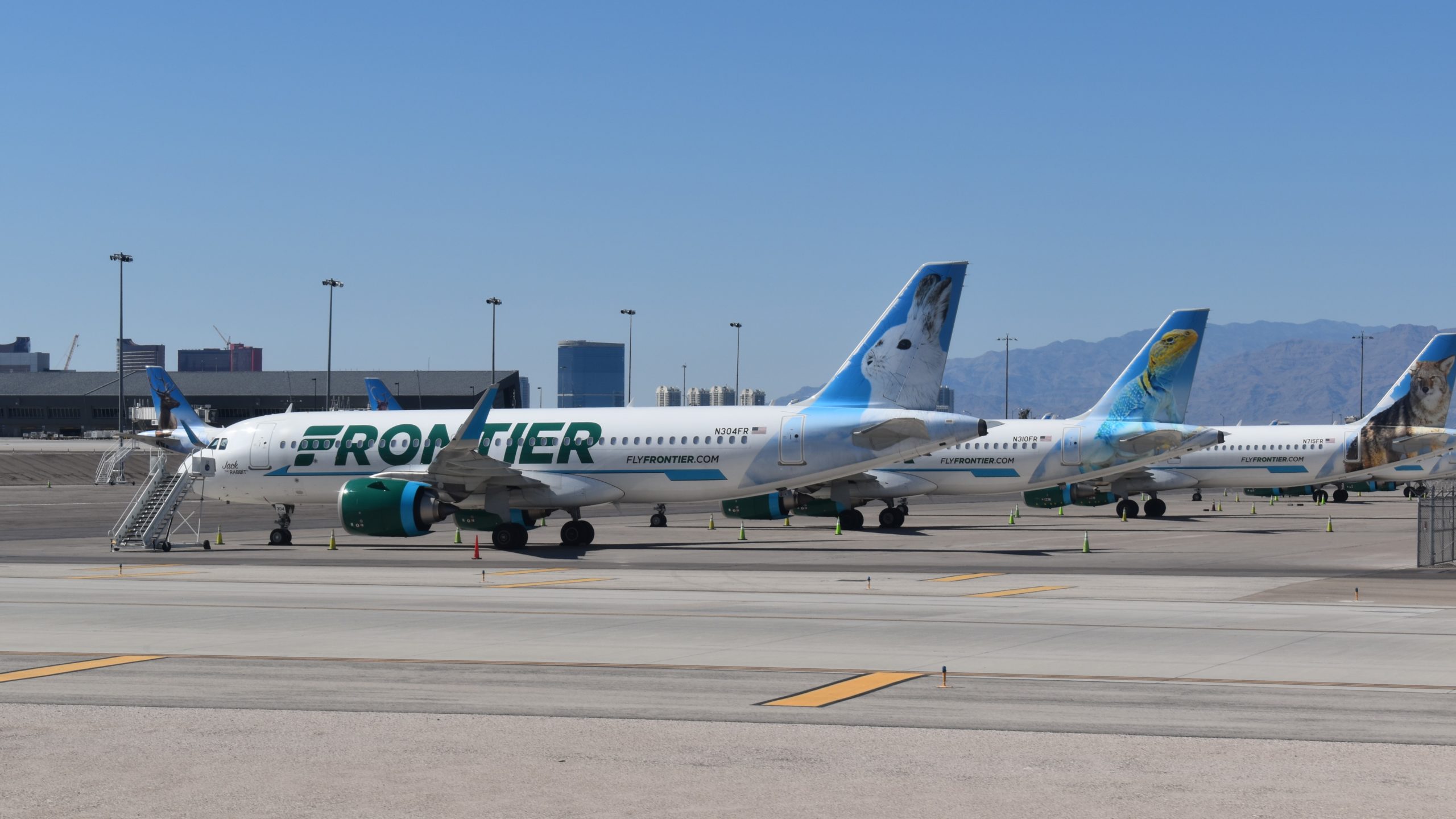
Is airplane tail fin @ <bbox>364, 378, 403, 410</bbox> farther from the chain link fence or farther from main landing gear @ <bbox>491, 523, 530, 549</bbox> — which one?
the chain link fence

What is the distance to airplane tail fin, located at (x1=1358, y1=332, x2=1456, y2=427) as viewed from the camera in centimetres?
6281

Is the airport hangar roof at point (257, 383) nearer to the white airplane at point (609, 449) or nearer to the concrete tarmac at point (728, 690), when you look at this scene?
the white airplane at point (609, 449)

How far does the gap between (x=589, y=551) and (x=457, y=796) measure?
92.3 ft

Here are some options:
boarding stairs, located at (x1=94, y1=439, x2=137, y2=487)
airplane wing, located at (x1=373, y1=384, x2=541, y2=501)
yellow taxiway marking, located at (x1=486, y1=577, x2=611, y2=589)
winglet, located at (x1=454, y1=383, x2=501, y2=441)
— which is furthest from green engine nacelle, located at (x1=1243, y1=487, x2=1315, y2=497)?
boarding stairs, located at (x1=94, y1=439, x2=137, y2=487)

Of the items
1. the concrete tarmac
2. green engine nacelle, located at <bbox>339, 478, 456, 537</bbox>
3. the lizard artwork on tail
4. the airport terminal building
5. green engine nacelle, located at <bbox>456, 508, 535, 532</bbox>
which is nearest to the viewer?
the concrete tarmac

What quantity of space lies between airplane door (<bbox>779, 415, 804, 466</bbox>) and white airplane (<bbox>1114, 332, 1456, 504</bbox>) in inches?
1146

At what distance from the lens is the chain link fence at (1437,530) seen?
3262 centimetres

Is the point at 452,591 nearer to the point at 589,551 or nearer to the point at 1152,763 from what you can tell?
the point at 589,551

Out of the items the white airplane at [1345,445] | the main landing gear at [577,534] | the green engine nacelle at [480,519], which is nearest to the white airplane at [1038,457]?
the main landing gear at [577,534]

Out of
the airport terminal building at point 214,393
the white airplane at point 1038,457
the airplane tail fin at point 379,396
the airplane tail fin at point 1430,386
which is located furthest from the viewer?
the airport terminal building at point 214,393

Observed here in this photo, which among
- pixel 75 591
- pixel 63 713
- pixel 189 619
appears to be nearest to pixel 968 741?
pixel 63 713

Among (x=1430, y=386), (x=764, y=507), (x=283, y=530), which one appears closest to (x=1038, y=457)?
(x=764, y=507)

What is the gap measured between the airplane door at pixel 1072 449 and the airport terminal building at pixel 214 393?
117121 millimetres

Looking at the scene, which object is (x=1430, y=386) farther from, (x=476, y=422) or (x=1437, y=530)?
(x=476, y=422)
